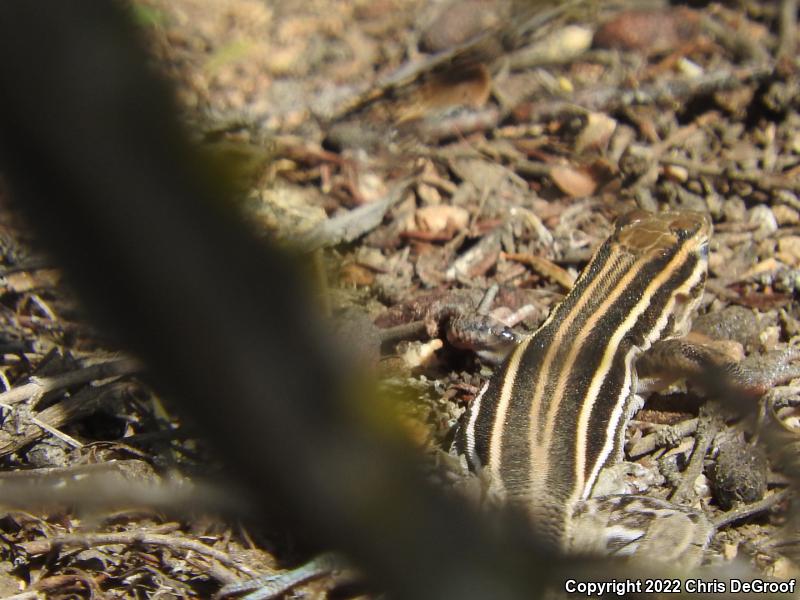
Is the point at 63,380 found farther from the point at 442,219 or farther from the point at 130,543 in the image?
the point at 442,219

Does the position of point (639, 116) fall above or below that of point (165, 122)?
above

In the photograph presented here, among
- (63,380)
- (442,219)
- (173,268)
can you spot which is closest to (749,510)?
(442,219)

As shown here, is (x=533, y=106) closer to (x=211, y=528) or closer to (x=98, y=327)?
(x=211, y=528)

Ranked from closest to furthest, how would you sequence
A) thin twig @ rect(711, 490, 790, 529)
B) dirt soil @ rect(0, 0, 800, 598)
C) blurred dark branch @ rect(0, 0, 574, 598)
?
blurred dark branch @ rect(0, 0, 574, 598) < dirt soil @ rect(0, 0, 800, 598) < thin twig @ rect(711, 490, 790, 529)

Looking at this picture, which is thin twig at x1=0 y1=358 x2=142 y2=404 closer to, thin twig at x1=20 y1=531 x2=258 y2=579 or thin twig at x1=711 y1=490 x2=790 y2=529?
thin twig at x1=20 y1=531 x2=258 y2=579

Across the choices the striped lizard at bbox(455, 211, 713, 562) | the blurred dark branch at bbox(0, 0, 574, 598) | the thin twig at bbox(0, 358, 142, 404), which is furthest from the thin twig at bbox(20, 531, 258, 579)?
the blurred dark branch at bbox(0, 0, 574, 598)

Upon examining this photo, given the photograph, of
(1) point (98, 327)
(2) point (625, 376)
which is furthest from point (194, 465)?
(1) point (98, 327)

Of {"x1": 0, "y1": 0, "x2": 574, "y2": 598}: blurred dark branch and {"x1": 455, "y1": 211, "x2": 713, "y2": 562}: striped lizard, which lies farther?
{"x1": 455, "y1": 211, "x2": 713, "y2": 562}: striped lizard
